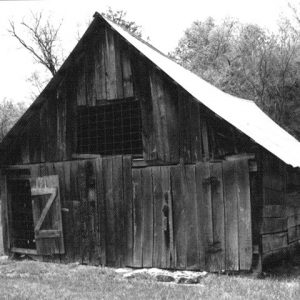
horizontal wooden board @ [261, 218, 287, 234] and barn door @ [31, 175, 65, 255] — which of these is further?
barn door @ [31, 175, 65, 255]

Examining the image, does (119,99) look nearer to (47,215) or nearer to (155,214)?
(155,214)

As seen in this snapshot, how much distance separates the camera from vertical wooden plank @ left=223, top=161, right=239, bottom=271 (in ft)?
33.8

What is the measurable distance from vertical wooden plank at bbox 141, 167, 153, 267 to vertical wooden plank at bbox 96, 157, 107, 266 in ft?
3.92

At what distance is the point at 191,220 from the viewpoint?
35.7 feet

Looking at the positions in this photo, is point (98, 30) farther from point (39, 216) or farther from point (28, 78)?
point (28, 78)

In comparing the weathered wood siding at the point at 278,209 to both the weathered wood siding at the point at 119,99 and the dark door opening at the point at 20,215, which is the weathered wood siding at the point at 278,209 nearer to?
the weathered wood siding at the point at 119,99

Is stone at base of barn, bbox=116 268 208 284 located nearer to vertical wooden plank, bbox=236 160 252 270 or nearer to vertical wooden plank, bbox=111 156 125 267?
vertical wooden plank, bbox=236 160 252 270

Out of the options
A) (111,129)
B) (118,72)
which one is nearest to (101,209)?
(111,129)

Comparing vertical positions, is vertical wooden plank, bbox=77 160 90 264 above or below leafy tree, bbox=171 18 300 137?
below

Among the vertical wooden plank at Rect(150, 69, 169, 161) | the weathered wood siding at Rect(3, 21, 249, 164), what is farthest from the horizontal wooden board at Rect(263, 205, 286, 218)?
the vertical wooden plank at Rect(150, 69, 169, 161)

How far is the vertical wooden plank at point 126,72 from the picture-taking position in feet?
39.2

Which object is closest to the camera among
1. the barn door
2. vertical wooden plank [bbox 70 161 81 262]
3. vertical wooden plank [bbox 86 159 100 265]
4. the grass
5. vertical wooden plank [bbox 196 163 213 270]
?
the grass

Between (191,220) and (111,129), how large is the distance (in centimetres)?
338

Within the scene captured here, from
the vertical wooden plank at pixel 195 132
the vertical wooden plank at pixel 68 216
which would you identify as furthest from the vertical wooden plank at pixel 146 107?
the vertical wooden plank at pixel 68 216
